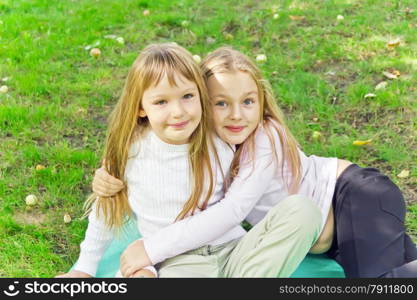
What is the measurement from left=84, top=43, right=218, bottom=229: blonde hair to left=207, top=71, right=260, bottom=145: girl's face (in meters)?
0.06

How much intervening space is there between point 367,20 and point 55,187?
9.49 ft

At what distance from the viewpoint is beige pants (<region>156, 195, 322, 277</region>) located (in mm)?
2471

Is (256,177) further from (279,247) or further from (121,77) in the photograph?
(121,77)

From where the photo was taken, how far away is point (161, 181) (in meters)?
2.64

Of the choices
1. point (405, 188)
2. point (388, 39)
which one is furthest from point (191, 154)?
point (388, 39)

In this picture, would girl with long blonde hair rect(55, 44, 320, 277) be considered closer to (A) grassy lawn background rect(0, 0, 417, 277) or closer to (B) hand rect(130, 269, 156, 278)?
(B) hand rect(130, 269, 156, 278)

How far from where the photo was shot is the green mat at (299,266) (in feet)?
9.29

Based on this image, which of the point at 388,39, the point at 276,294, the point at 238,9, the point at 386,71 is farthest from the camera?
the point at 238,9

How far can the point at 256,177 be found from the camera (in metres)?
2.61

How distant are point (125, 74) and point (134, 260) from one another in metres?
2.40

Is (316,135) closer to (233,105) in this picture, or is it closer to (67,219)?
(233,105)

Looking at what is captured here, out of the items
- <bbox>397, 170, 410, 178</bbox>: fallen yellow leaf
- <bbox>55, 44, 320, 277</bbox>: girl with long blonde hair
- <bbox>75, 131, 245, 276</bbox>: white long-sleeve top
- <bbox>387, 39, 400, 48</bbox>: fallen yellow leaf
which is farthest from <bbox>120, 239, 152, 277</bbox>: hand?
<bbox>387, 39, 400, 48</bbox>: fallen yellow leaf

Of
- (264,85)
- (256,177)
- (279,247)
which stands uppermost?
(264,85)

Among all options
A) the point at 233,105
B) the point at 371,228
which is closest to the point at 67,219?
the point at 233,105
